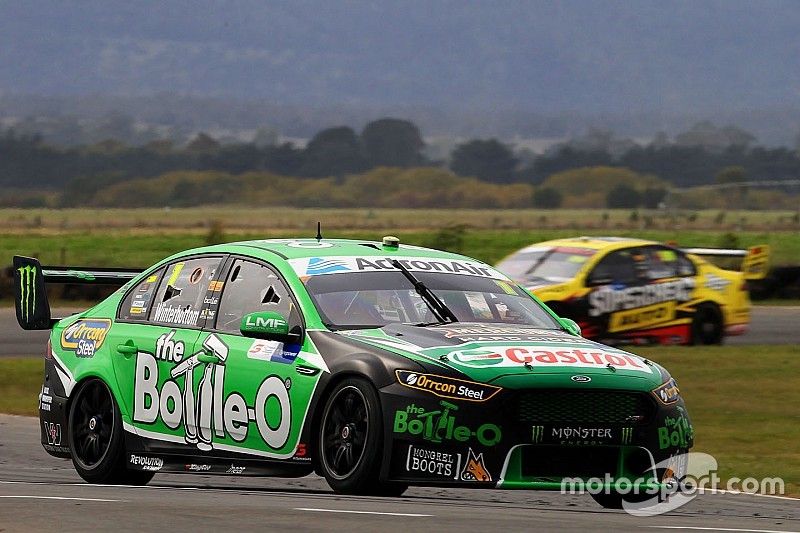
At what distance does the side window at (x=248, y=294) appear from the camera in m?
9.12

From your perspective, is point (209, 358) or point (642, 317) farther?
point (642, 317)

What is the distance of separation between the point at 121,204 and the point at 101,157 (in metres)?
30.4

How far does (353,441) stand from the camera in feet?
26.8

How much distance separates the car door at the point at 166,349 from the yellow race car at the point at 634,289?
39.4 feet

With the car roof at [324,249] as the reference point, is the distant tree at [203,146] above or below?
above

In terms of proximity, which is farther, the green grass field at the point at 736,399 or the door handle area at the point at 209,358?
the green grass field at the point at 736,399

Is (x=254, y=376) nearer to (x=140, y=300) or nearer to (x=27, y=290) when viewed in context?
(x=140, y=300)

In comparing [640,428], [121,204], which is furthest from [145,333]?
[121,204]

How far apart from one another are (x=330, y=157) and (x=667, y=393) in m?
184

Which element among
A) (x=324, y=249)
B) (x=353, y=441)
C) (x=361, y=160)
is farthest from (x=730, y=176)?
(x=353, y=441)

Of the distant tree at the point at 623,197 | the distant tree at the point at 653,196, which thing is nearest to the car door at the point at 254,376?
the distant tree at the point at 653,196

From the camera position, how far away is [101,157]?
544ft

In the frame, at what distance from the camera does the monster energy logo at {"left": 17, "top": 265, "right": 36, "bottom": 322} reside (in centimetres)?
1064

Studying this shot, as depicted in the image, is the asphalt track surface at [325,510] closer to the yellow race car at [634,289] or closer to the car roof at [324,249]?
the car roof at [324,249]
